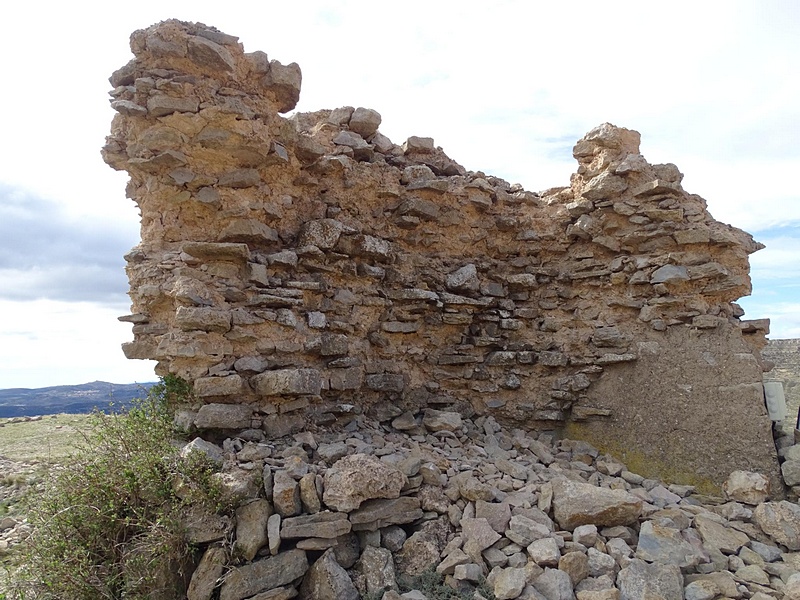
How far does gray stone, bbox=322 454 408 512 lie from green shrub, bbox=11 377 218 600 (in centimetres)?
85

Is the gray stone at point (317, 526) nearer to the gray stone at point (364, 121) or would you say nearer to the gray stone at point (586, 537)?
the gray stone at point (586, 537)

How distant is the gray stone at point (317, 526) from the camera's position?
11.8 ft

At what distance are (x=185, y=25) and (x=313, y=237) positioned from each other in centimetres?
232

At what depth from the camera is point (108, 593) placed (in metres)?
3.36

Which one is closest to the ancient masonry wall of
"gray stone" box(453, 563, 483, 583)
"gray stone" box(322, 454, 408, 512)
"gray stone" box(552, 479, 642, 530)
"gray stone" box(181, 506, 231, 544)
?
"gray stone" box(181, 506, 231, 544)

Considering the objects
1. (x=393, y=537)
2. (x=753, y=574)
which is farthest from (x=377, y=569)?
(x=753, y=574)

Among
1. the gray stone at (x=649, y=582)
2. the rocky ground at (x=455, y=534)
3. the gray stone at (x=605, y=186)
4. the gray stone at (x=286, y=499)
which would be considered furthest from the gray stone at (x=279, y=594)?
the gray stone at (x=605, y=186)

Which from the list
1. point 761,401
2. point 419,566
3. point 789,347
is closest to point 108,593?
point 419,566

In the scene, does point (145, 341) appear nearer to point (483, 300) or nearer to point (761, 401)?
point (483, 300)

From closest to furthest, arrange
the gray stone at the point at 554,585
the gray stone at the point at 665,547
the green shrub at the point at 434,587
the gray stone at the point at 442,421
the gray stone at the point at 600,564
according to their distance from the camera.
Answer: the gray stone at the point at 554,585 → the green shrub at the point at 434,587 → the gray stone at the point at 600,564 → the gray stone at the point at 665,547 → the gray stone at the point at 442,421

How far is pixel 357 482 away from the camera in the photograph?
3.77 metres

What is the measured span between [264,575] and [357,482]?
85 cm

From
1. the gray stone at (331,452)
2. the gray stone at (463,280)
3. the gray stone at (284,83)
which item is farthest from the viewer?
the gray stone at (463,280)

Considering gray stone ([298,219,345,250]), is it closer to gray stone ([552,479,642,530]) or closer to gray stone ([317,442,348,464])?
gray stone ([317,442,348,464])
